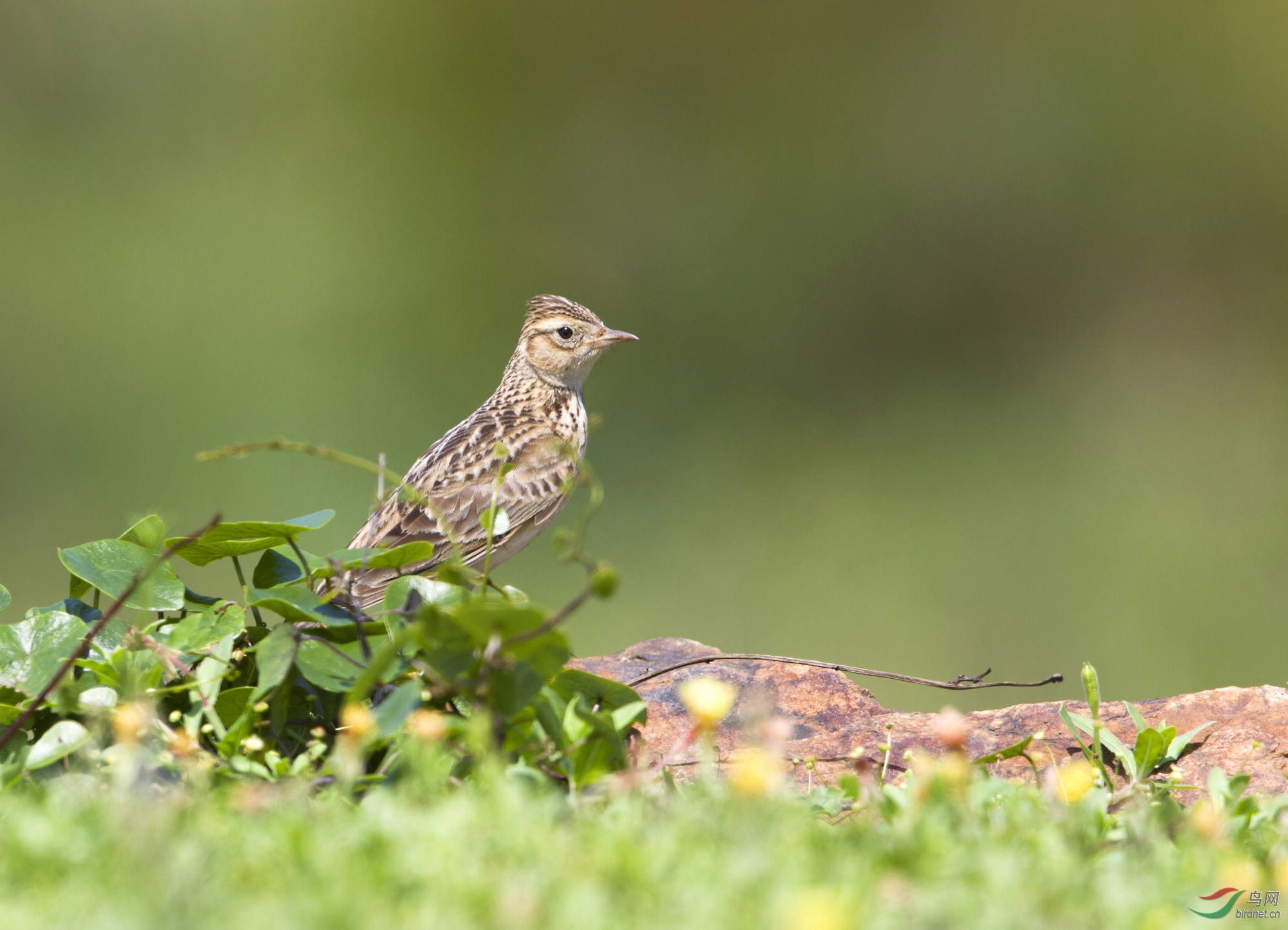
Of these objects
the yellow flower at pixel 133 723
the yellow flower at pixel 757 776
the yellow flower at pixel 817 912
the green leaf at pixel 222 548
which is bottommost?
the yellow flower at pixel 817 912

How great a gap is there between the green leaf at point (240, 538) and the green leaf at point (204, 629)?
0.42 ft

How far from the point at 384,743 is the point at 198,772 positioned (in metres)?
0.26

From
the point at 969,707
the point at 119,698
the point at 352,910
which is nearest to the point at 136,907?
the point at 352,910

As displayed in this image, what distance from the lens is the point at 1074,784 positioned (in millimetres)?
1505

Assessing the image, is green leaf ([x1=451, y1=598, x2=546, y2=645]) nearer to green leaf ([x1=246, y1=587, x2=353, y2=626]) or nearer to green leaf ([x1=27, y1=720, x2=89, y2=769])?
green leaf ([x1=246, y1=587, x2=353, y2=626])

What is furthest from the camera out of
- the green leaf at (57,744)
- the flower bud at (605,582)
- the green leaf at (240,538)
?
the green leaf at (240,538)

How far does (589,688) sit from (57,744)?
75cm

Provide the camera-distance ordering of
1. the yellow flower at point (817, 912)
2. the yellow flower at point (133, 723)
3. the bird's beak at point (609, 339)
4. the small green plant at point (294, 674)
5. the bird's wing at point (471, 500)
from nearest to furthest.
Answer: the yellow flower at point (817, 912) → the yellow flower at point (133, 723) → the small green plant at point (294, 674) → the bird's wing at point (471, 500) → the bird's beak at point (609, 339)

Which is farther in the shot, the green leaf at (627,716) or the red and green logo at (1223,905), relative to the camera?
the green leaf at (627,716)

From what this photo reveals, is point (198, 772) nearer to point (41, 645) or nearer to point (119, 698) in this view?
point (119, 698)

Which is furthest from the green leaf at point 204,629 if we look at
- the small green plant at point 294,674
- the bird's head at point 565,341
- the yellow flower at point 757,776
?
the bird's head at point 565,341

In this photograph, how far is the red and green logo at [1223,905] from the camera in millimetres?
1147

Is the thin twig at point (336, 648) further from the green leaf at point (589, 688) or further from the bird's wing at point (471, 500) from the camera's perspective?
the bird's wing at point (471, 500)

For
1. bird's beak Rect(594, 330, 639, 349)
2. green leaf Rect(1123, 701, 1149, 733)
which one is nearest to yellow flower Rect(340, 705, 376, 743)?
green leaf Rect(1123, 701, 1149, 733)
